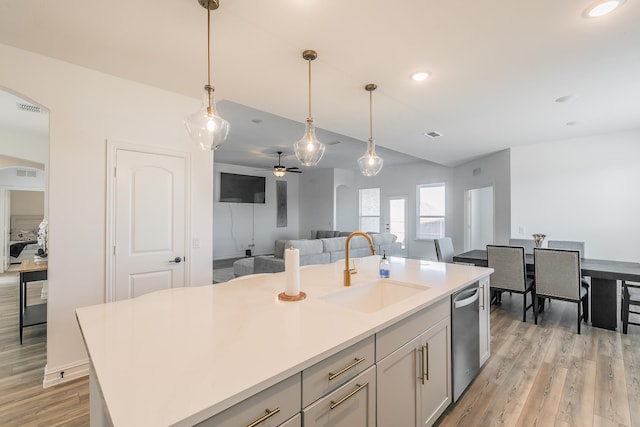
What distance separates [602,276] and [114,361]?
4.53 metres

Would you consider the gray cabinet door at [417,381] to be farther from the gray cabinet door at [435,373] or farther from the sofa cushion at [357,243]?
the sofa cushion at [357,243]

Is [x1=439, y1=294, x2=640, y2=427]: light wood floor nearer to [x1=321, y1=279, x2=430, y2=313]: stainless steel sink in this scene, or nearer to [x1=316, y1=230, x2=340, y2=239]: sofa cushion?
[x1=321, y1=279, x2=430, y2=313]: stainless steel sink

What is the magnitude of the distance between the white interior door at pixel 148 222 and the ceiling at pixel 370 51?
2.59 ft

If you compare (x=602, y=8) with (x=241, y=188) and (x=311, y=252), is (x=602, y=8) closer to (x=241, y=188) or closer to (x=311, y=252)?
(x=311, y=252)

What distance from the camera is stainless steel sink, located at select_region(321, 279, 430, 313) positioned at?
76.8 inches

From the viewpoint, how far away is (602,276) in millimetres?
A: 3293

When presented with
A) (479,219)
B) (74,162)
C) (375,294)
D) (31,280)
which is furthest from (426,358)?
(479,219)

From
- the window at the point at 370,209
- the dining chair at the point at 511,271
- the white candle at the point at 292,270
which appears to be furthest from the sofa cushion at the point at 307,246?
→ the window at the point at 370,209

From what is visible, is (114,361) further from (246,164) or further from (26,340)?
(246,164)

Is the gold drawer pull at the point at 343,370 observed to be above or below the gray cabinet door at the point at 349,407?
above

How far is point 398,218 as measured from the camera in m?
8.42

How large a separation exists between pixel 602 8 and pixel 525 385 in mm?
2676

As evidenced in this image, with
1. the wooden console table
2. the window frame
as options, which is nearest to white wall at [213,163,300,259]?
the window frame

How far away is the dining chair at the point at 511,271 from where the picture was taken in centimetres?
370
